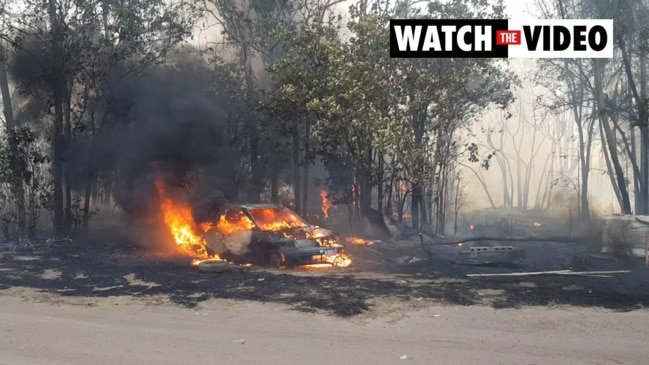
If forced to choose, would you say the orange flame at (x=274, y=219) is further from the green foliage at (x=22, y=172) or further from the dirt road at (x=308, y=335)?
the green foliage at (x=22, y=172)

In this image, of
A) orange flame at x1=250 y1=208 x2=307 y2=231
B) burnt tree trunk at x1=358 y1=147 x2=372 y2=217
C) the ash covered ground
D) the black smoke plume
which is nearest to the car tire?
the ash covered ground

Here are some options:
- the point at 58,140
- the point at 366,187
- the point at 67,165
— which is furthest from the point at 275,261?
the point at 58,140

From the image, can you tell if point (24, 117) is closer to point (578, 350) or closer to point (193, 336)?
point (193, 336)

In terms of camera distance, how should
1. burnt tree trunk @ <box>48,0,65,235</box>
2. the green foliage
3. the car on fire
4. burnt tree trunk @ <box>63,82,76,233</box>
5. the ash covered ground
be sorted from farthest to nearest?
burnt tree trunk @ <box>63,82,76,233</box> → burnt tree trunk @ <box>48,0,65,235</box> → the green foliage → the car on fire → the ash covered ground

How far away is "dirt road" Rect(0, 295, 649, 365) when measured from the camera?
662cm

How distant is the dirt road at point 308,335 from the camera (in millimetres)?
6621

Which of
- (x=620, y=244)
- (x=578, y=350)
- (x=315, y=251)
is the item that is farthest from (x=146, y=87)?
(x=578, y=350)

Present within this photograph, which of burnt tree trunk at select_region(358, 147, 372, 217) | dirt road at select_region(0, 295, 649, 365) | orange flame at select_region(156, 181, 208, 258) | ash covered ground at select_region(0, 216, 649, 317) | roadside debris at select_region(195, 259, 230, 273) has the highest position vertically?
burnt tree trunk at select_region(358, 147, 372, 217)

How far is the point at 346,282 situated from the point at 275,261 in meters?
Answer: 2.47

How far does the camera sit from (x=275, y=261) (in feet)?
43.5

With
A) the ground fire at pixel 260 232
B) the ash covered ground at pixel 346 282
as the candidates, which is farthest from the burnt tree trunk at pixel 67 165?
the ground fire at pixel 260 232

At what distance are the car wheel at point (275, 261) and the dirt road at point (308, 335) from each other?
3.65 m

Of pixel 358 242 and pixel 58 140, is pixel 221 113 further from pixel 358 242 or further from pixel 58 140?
pixel 358 242

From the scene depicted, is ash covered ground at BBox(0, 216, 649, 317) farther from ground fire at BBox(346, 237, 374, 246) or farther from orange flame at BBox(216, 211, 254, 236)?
orange flame at BBox(216, 211, 254, 236)
